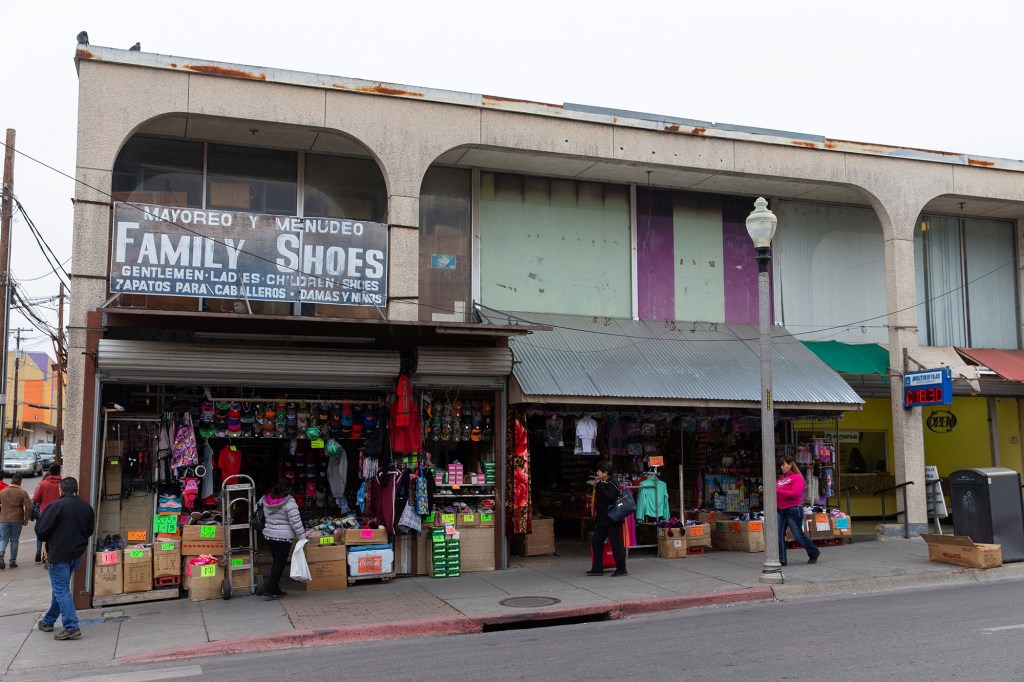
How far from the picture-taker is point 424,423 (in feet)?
44.9

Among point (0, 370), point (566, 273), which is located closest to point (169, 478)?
point (566, 273)

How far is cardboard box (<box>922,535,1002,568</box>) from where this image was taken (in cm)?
1274

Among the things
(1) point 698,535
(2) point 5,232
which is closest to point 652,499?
(1) point 698,535

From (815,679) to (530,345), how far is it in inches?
335

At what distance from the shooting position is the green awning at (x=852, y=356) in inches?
664

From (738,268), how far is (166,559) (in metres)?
11.5

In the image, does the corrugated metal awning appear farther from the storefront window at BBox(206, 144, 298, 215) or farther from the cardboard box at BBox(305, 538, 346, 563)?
the storefront window at BBox(206, 144, 298, 215)

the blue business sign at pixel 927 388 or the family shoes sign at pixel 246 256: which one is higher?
the family shoes sign at pixel 246 256

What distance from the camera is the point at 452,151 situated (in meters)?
14.8

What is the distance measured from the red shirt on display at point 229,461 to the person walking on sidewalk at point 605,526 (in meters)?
5.46

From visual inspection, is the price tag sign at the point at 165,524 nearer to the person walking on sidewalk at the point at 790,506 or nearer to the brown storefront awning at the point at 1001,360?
the person walking on sidewalk at the point at 790,506

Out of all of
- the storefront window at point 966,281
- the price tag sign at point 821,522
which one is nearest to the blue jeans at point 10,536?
the price tag sign at point 821,522

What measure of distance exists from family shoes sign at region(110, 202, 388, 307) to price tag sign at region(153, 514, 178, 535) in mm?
3078

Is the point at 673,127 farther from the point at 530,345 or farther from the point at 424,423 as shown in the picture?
the point at 424,423
